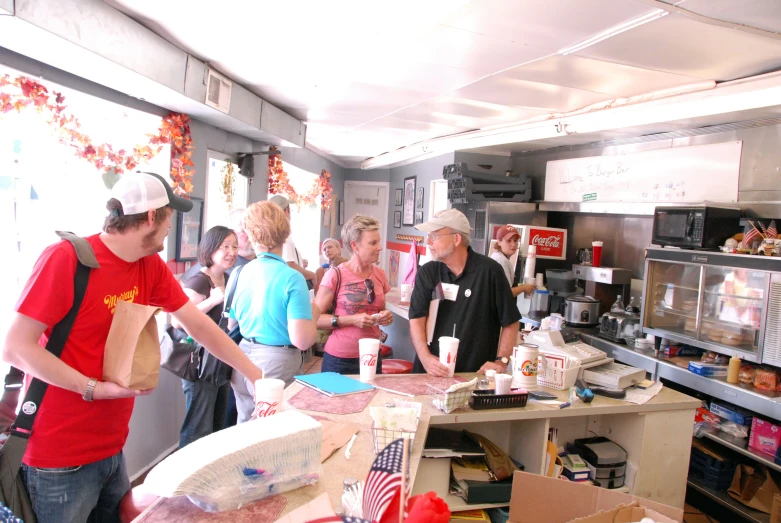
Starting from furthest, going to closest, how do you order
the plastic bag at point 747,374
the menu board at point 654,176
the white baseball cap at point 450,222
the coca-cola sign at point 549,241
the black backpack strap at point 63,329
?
the coca-cola sign at point 549,241
the menu board at point 654,176
the plastic bag at point 747,374
the white baseball cap at point 450,222
the black backpack strap at point 63,329

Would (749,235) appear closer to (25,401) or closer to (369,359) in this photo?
(369,359)

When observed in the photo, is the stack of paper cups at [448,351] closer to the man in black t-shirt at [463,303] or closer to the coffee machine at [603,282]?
the man in black t-shirt at [463,303]

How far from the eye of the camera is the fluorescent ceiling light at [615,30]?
2.51 m

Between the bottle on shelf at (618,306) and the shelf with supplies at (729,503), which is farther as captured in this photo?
the bottle on shelf at (618,306)

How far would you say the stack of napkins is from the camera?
1.31 m

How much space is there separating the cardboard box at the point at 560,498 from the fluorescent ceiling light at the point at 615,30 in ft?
6.64

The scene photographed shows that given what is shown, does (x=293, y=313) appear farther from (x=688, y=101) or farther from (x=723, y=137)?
(x=723, y=137)

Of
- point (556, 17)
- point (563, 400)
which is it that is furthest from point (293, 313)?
point (556, 17)

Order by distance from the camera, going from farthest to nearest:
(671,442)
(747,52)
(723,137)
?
(723,137) → (747,52) → (671,442)

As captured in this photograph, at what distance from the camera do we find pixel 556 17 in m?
2.60

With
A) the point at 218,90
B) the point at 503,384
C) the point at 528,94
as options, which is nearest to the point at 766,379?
the point at 503,384

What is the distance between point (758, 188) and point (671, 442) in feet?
7.07

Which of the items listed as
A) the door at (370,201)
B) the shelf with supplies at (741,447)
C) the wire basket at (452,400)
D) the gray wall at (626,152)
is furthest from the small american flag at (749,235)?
the door at (370,201)

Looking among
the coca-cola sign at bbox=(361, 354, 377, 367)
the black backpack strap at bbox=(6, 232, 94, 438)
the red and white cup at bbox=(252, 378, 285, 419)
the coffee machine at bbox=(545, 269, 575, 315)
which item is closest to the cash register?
the coca-cola sign at bbox=(361, 354, 377, 367)
